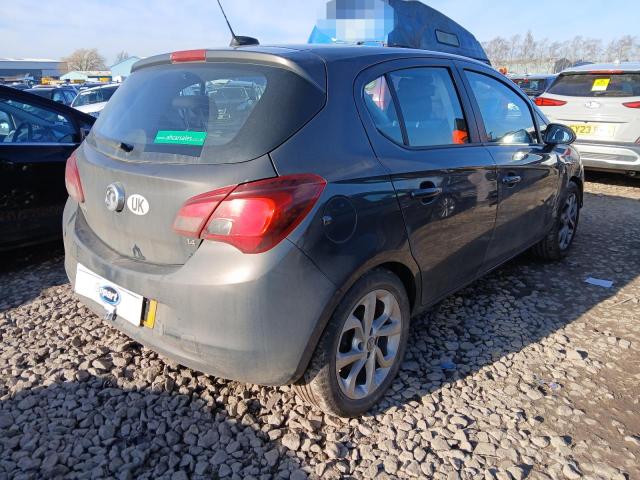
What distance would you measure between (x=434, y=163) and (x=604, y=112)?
5.53 m

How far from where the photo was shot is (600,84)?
6867mm

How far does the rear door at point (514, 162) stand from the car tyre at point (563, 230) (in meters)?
0.29

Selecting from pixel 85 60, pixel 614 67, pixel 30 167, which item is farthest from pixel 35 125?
pixel 85 60

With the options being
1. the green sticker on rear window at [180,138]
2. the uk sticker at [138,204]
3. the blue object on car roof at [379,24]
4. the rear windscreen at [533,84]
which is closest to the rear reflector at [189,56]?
the green sticker on rear window at [180,138]

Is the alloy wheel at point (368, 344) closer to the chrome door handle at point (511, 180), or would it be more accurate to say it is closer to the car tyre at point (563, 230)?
the chrome door handle at point (511, 180)

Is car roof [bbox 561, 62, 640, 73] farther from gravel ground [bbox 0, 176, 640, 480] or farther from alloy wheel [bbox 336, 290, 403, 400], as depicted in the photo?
alloy wheel [bbox 336, 290, 403, 400]

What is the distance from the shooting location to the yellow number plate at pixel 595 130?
263 inches

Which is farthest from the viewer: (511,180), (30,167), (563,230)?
(563,230)

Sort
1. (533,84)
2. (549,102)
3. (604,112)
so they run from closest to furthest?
(604,112)
(549,102)
(533,84)

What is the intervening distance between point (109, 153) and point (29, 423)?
1.27 metres

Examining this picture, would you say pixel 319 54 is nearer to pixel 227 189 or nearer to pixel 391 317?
pixel 227 189

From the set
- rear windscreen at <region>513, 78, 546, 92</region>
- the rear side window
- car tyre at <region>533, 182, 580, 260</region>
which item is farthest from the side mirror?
rear windscreen at <region>513, 78, 546, 92</region>

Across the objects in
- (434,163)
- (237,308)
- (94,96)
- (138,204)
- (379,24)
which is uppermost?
(379,24)

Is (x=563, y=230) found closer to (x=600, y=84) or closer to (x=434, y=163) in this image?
(x=434, y=163)
